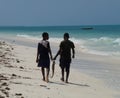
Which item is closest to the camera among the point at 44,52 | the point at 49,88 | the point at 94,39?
the point at 49,88

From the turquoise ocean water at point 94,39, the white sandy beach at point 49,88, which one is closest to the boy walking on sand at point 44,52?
the white sandy beach at point 49,88

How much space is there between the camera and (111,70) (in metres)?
17.0

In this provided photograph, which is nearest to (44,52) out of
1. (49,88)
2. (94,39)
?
(49,88)

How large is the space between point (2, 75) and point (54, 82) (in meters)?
1.58

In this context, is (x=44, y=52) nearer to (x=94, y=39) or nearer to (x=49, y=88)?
(x=49, y=88)

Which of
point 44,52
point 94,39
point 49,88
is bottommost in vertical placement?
point 94,39

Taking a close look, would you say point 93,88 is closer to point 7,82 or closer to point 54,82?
point 54,82

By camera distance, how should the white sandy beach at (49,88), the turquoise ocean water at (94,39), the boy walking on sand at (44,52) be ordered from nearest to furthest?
the white sandy beach at (49,88), the boy walking on sand at (44,52), the turquoise ocean water at (94,39)

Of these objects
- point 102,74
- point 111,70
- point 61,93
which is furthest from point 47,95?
point 111,70

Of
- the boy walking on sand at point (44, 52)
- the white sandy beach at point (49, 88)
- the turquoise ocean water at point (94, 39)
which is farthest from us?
the turquoise ocean water at point (94, 39)

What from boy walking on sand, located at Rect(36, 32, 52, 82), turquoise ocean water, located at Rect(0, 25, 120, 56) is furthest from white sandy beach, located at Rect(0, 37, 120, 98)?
turquoise ocean water, located at Rect(0, 25, 120, 56)

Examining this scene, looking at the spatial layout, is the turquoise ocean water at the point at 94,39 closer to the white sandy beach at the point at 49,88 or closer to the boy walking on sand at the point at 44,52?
the white sandy beach at the point at 49,88

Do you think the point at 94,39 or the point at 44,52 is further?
the point at 94,39

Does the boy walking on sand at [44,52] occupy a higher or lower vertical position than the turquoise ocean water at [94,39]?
higher
